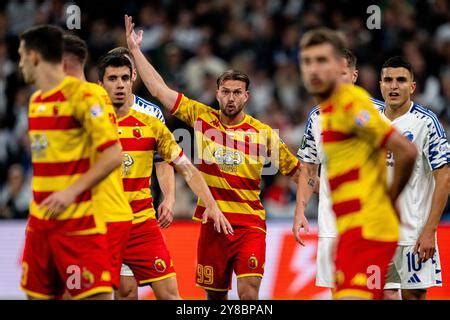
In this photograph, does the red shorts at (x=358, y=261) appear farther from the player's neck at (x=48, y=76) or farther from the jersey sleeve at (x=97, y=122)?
the player's neck at (x=48, y=76)

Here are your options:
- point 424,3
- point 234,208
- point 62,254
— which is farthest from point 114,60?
point 424,3

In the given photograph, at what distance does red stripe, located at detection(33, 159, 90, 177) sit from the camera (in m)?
5.70

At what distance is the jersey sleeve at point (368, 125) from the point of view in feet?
17.4

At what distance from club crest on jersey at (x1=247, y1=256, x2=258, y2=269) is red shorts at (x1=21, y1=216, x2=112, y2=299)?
246cm

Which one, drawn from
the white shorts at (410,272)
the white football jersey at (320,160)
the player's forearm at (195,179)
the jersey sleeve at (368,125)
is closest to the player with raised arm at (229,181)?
the white football jersey at (320,160)

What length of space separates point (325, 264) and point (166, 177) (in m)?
1.52

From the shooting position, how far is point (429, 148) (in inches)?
296

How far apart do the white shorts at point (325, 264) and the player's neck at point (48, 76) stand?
9.55 feet

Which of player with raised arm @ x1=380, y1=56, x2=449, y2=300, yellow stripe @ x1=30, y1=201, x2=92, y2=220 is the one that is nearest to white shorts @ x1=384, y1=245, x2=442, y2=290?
player with raised arm @ x1=380, y1=56, x2=449, y2=300

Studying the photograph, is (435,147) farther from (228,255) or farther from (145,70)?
(145,70)

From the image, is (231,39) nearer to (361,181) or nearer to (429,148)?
(429,148)

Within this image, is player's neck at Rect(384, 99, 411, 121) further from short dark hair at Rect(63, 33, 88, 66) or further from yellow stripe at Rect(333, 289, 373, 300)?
short dark hair at Rect(63, 33, 88, 66)

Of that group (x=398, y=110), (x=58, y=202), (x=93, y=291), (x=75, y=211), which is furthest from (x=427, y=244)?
(x=58, y=202)
